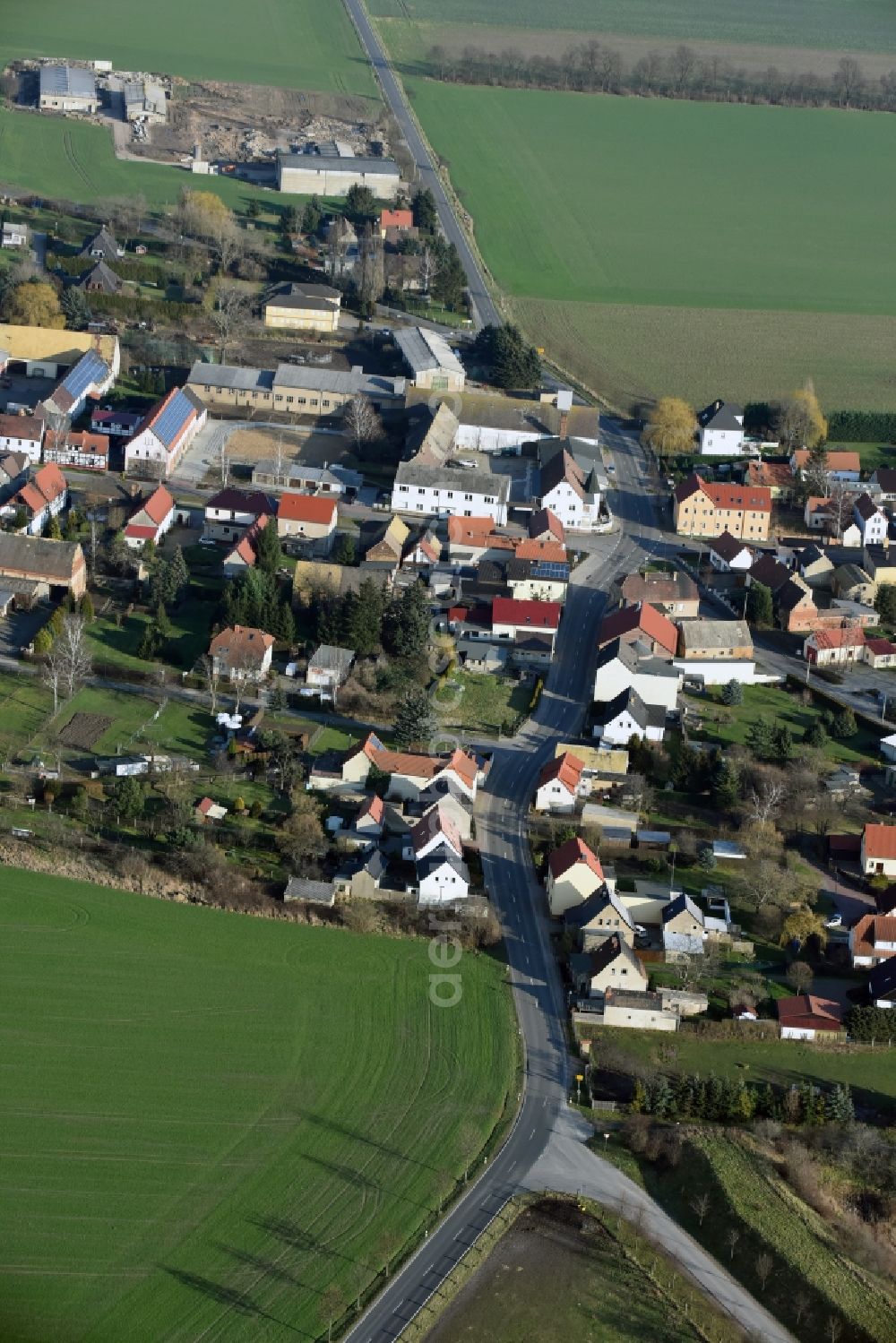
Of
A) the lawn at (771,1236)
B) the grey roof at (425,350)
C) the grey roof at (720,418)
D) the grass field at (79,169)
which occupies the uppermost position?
the grass field at (79,169)

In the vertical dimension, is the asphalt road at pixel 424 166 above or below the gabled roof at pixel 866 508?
above

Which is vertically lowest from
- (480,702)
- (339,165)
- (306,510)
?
(480,702)

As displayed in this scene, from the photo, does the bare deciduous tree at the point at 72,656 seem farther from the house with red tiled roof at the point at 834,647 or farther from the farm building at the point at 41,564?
the house with red tiled roof at the point at 834,647

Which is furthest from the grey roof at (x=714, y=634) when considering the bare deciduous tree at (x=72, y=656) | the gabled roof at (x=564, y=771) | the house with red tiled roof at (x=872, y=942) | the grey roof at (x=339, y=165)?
the grey roof at (x=339, y=165)

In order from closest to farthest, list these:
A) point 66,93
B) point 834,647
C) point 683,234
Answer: point 834,647 → point 683,234 → point 66,93

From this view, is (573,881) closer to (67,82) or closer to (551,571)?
(551,571)

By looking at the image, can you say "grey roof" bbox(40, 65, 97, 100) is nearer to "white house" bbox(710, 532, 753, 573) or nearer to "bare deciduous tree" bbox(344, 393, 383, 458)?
"bare deciduous tree" bbox(344, 393, 383, 458)

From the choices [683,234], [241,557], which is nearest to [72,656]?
[241,557]

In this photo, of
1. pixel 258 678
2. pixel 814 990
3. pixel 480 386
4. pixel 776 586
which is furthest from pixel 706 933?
pixel 480 386
